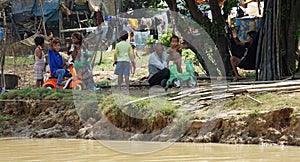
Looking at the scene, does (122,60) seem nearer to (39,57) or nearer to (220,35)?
(39,57)

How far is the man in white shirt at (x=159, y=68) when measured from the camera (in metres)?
9.27

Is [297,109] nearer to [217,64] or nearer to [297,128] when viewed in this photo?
[297,128]

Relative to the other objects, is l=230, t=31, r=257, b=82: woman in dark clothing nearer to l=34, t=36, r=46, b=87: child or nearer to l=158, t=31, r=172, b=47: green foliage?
l=34, t=36, r=46, b=87: child

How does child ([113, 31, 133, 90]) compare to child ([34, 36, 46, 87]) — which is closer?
child ([113, 31, 133, 90])

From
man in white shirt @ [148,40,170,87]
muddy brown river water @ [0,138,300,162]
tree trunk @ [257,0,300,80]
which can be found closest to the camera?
muddy brown river water @ [0,138,300,162]

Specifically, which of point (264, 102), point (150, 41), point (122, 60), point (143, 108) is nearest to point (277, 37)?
point (264, 102)

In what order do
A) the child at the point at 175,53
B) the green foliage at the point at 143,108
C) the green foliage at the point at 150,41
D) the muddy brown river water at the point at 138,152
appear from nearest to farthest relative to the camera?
the muddy brown river water at the point at 138,152 → the green foliage at the point at 143,108 → the child at the point at 175,53 → the green foliage at the point at 150,41

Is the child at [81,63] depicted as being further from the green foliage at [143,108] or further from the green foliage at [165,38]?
the green foliage at [165,38]

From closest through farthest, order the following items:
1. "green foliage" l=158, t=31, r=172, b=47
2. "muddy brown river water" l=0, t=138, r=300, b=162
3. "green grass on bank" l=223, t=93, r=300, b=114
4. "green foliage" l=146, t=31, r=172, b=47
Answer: "muddy brown river water" l=0, t=138, r=300, b=162 → "green grass on bank" l=223, t=93, r=300, b=114 → "green foliage" l=146, t=31, r=172, b=47 → "green foliage" l=158, t=31, r=172, b=47

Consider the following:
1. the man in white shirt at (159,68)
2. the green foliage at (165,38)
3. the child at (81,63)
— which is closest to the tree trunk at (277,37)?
the man in white shirt at (159,68)

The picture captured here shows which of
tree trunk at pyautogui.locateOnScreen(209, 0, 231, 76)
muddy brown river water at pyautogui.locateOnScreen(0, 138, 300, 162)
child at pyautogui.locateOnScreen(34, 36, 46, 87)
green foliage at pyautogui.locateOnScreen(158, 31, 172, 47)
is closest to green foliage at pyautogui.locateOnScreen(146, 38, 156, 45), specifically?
green foliage at pyautogui.locateOnScreen(158, 31, 172, 47)

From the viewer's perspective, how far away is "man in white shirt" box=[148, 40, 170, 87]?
365 inches

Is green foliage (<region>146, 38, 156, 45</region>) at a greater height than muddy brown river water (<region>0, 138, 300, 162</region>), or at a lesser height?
greater

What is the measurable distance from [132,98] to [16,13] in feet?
38.1
